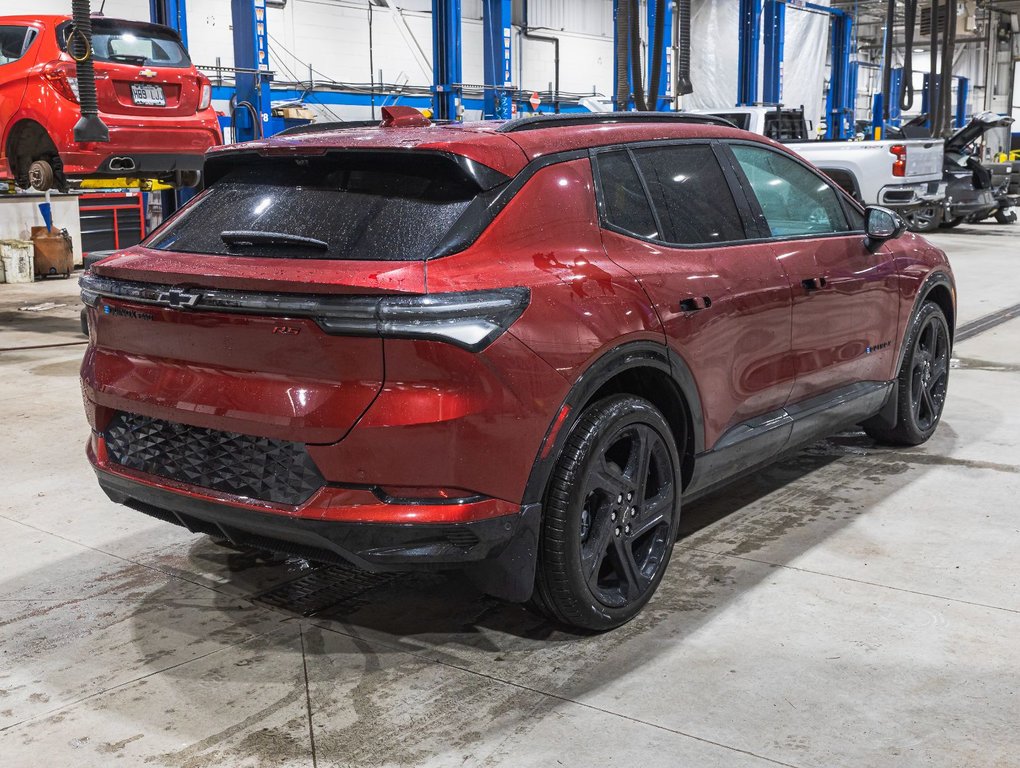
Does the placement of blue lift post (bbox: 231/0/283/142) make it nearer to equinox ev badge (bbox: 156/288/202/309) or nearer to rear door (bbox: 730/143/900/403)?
rear door (bbox: 730/143/900/403)

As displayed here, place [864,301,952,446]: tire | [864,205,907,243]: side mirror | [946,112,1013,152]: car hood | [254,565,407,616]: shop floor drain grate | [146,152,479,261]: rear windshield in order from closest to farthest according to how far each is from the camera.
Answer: [146,152,479,261]: rear windshield, [254,565,407,616]: shop floor drain grate, [864,205,907,243]: side mirror, [864,301,952,446]: tire, [946,112,1013,152]: car hood

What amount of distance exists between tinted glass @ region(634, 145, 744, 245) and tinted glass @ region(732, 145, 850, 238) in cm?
26

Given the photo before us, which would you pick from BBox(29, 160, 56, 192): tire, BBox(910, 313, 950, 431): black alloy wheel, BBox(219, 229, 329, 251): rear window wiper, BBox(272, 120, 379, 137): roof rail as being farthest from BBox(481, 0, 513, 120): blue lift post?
BBox(219, 229, 329, 251): rear window wiper

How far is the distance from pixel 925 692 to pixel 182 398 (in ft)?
7.29

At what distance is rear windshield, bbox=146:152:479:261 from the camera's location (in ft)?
9.96

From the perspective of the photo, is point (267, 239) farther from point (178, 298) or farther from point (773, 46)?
point (773, 46)

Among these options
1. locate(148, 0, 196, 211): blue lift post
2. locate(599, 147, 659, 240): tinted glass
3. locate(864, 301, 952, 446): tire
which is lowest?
locate(864, 301, 952, 446): tire

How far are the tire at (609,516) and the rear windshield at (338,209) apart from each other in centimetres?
74

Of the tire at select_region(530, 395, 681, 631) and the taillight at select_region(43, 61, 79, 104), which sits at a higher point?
the taillight at select_region(43, 61, 79, 104)

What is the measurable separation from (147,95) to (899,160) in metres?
10.0

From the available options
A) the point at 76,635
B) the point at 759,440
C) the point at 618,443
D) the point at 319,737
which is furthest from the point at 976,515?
the point at 76,635

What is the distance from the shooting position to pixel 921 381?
5.50 meters

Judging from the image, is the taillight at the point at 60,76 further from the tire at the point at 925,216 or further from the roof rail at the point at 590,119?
the tire at the point at 925,216

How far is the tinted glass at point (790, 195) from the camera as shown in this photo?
4312mm
